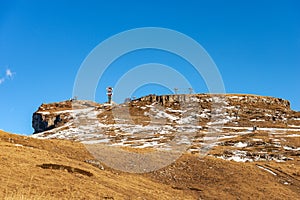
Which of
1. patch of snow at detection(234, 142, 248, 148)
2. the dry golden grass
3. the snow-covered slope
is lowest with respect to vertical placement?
the dry golden grass

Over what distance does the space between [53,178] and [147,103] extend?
555ft

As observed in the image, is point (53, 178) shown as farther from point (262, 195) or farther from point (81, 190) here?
point (262, 195)

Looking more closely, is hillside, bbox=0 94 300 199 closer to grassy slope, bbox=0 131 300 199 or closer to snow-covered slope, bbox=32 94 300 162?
grassy slope, bbox=0 131 300 199

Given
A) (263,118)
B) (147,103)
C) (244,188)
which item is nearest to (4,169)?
(244,188)

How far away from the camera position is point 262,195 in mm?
38188

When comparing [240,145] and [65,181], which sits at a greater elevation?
[240,145]

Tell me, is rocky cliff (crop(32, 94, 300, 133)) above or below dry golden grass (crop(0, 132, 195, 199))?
above

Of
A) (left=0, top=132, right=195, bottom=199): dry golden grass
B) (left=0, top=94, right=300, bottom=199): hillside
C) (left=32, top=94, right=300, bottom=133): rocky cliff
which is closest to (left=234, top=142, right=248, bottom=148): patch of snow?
(left=0, top=94, right=300, bottom=199): hillside

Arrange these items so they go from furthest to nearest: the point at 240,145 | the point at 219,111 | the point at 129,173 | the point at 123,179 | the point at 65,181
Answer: the point at 219,111 < the point at 240,145 < the point at 129,173 < the point at 123,179 < the point at 65,181

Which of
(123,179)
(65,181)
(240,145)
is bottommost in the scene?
(65,181)

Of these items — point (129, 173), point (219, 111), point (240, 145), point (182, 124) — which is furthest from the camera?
point (219, 111)

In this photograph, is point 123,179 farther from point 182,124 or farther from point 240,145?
point 182,124

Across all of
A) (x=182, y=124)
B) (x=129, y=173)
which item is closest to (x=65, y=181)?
(x=129, y=173)

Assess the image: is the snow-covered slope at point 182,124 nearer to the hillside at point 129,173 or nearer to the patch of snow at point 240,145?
the patch of snow at point 240,145
